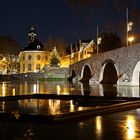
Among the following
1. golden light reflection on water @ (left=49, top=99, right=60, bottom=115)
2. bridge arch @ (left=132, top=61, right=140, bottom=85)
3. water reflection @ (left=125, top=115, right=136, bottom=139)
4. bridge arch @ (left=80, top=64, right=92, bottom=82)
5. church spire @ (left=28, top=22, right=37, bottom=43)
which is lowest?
water reflection @ (left=125, top=115, right=136, bottom=139)

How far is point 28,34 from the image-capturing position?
117625 mm

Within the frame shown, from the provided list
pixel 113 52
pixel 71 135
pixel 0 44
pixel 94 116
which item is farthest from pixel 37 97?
pixel 0 44

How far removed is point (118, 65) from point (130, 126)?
3296cm

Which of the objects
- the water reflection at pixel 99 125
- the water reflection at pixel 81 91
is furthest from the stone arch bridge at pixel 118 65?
the water reflection at pixel 99 125

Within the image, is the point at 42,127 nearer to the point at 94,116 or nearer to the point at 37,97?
the point at 94,116

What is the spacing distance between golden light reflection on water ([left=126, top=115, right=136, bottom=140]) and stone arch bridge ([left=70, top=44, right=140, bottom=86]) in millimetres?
26333

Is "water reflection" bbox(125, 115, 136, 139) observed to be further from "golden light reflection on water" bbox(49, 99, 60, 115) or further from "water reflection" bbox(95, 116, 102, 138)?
"golden light reflection on water" bbox(49, 99, 60, 115)

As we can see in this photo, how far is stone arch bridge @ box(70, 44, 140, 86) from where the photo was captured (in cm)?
3825

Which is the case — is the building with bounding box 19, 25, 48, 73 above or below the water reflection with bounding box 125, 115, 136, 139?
above

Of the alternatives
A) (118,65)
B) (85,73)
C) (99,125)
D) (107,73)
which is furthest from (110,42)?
(99,125)

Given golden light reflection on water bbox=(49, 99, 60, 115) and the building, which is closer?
golden light reflection on water bbox=(49, 99, 60, 115)

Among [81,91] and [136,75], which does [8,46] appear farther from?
[81,91]

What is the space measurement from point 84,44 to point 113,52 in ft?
157

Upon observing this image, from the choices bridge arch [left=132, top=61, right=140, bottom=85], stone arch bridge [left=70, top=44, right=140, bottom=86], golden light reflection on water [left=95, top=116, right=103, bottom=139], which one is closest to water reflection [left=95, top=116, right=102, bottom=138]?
golden light reflection on water [left=95, top=116, right=103, bottom=139]
